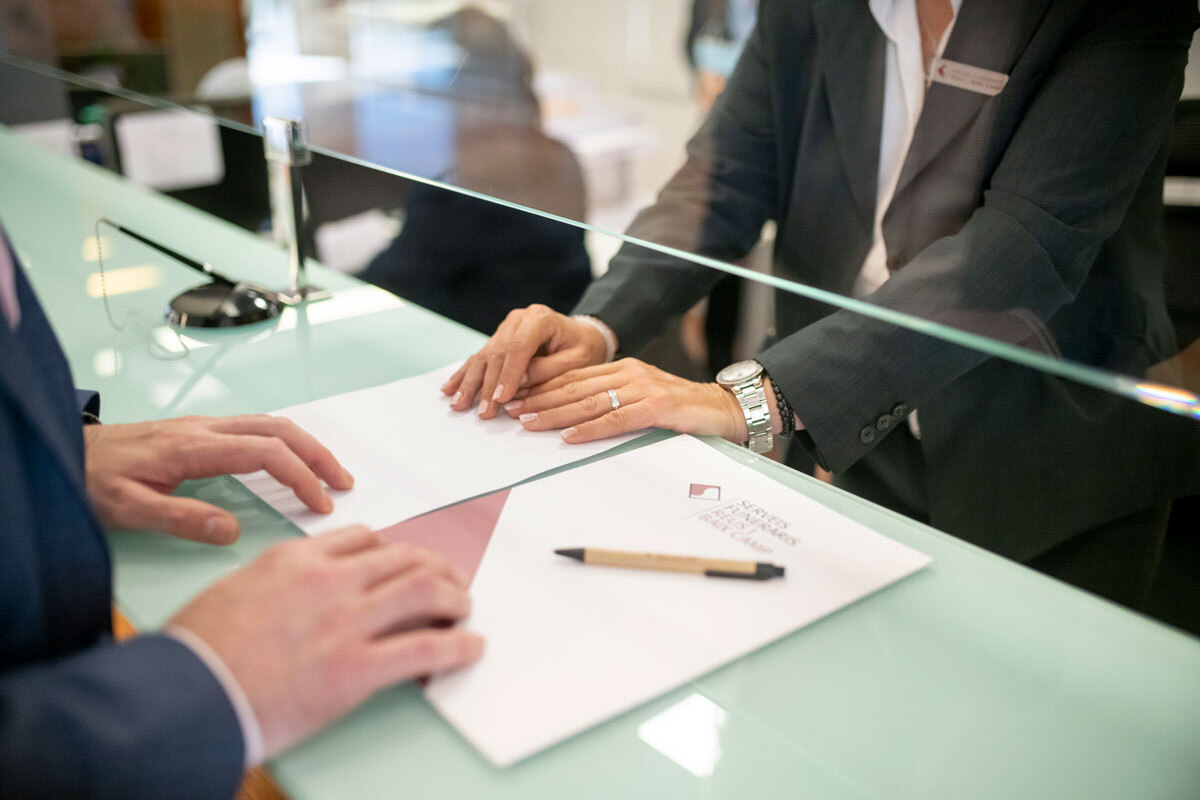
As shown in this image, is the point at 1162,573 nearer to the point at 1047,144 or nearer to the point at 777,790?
the point at 1047,144

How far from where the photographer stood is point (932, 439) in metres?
1.08

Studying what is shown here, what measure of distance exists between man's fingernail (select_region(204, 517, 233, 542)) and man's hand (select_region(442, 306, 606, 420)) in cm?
29

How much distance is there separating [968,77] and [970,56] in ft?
0.08

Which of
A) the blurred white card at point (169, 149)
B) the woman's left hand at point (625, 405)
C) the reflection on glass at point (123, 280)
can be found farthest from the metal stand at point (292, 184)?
the blurred white card at point (169, 149)

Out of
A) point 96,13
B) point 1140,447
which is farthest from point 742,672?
point 96,13

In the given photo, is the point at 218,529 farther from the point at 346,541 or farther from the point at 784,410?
the point at 784,410

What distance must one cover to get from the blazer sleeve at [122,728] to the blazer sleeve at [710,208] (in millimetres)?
755

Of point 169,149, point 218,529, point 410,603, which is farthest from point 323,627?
point 169,149

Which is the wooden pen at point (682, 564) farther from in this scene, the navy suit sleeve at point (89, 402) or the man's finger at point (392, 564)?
the navy suit sleeve at point (89, 402)

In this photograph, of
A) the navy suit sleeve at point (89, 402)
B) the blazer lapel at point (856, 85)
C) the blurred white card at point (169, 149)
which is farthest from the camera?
the blurred white card at point (169, 149)

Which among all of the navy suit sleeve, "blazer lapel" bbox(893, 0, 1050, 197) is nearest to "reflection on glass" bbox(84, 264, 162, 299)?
the navy suit sleeve

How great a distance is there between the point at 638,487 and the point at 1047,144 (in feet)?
1.85

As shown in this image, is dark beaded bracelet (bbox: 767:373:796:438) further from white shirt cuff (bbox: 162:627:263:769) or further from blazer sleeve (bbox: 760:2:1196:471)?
white shirt cuff (bbox: 162:627:263:769)

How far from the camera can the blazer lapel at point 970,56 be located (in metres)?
0.96
